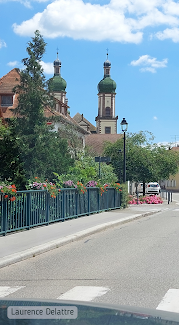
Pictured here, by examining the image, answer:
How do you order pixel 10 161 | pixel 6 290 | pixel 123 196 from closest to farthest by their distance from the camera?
pixel 6 290, pixel 10 161, pixel 123 196

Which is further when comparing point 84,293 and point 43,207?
point 43,207

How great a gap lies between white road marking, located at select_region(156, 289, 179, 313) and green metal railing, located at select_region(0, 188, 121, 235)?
7.44 metres

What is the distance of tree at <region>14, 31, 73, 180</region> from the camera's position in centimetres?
3731

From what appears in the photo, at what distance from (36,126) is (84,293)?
3320 centimetres

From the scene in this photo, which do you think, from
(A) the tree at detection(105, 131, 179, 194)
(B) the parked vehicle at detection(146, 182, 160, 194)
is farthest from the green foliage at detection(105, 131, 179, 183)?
(B) the parked vehicle at detection(146, 182, 160, 194)

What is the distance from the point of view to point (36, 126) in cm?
3941

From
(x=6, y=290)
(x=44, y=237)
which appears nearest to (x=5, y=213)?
(x=44, y=237)

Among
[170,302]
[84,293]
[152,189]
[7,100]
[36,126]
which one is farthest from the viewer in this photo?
[152,189]

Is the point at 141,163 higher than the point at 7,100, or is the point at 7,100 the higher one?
the point at 7,100

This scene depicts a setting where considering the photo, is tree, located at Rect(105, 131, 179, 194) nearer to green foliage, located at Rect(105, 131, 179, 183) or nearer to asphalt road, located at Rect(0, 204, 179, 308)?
green foliage, located at Rect(105, 131, 179, 183)

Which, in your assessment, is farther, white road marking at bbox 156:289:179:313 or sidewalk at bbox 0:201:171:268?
sidewalk at bbox 0:201:171:268

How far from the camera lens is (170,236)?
46.0 feet

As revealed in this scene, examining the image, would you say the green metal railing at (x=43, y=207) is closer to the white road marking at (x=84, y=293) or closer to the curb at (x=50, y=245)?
the curb at (x=50, y=245)

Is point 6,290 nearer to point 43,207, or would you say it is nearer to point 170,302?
point 170,302
